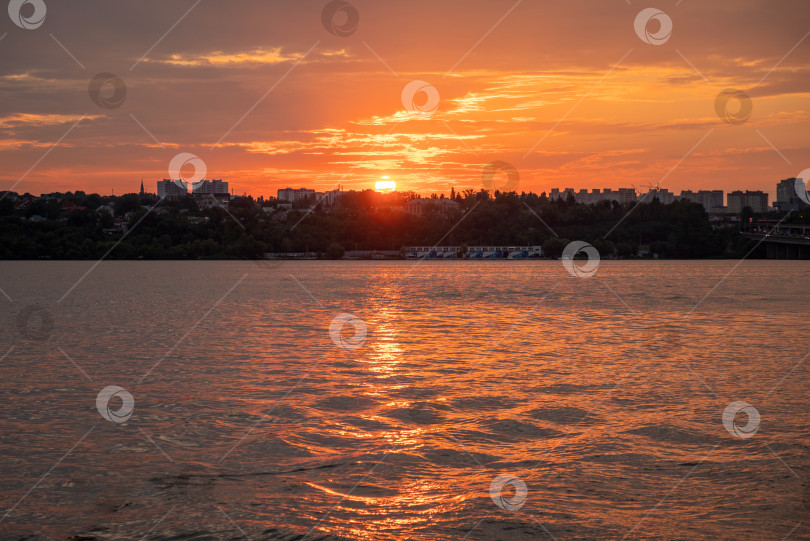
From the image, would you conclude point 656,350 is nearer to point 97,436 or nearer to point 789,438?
point 789,438

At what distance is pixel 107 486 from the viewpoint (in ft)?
32.4

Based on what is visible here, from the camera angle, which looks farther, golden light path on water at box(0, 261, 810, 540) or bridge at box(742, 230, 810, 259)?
bridge at box(742, 230, 810, 259)

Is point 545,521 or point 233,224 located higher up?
point 233,224

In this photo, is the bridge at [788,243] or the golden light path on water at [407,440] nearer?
the golden light path on water at [407,440]

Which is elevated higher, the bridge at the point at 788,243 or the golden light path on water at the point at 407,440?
the bridge at the point at 788,243

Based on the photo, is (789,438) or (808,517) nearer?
(808,517)

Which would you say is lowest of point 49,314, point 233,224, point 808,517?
point 808,517

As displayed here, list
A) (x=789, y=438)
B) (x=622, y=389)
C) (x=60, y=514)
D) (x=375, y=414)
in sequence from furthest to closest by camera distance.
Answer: (x=622, y=389) < (x=375, y=414) < (x=789, y=438) < (x=60, y=514)

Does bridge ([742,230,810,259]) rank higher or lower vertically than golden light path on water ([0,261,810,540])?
higher

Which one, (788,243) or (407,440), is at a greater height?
(788,243)

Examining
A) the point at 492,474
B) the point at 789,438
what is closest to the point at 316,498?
the point at 492,474

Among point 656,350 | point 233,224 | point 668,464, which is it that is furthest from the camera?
point 233,224

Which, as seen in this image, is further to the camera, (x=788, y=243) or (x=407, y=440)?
(x=788, y=243)

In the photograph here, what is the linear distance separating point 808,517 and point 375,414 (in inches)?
308
